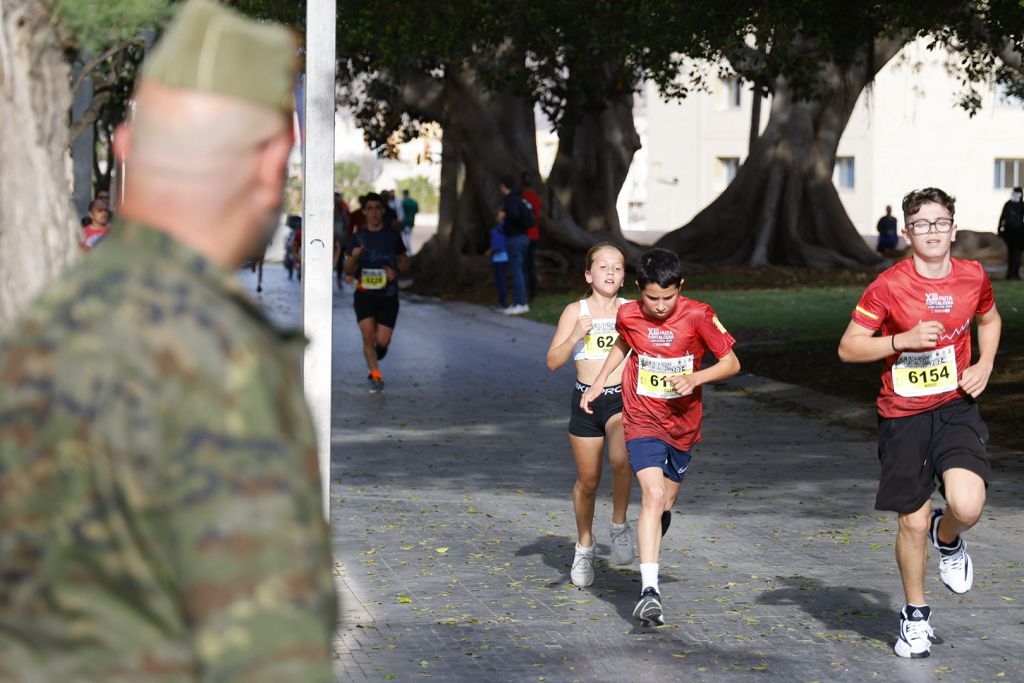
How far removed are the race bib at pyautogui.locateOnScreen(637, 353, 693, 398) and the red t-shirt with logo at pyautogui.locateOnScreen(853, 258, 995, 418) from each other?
839 millimetres

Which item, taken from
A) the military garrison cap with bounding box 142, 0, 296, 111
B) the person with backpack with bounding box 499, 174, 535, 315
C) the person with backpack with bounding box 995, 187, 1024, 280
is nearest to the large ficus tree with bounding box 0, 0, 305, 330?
the military garrison cap with bounding box 142, 0, 296, 111

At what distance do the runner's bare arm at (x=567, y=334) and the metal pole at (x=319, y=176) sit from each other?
1.17 metres

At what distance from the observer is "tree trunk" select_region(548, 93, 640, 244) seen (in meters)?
36.9

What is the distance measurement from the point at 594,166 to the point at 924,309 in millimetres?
30713

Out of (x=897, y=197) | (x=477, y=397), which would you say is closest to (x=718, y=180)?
(x=897, y=197)

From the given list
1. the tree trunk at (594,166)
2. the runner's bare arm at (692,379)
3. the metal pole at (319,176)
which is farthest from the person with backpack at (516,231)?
the metal pole at (319,176)

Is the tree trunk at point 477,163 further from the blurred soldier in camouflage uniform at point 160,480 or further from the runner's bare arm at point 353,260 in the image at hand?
the blurred soldier in camouflage uniform at point 160,480

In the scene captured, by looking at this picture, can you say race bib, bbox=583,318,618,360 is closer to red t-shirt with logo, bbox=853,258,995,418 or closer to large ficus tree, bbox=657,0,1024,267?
red t-shirt with logo, bbox=853,258,995,418

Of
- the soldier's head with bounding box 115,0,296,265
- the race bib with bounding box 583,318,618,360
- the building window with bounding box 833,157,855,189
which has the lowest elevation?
the race bib with bounding box 583,318,618,360

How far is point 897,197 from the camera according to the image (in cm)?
7100

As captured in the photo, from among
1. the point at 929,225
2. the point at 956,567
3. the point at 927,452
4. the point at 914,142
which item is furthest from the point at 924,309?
the point at 914,142

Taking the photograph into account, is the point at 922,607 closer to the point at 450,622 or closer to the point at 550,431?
the point at 450,622

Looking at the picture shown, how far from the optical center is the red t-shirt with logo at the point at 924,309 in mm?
6586

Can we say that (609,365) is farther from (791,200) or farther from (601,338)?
(791,200)
